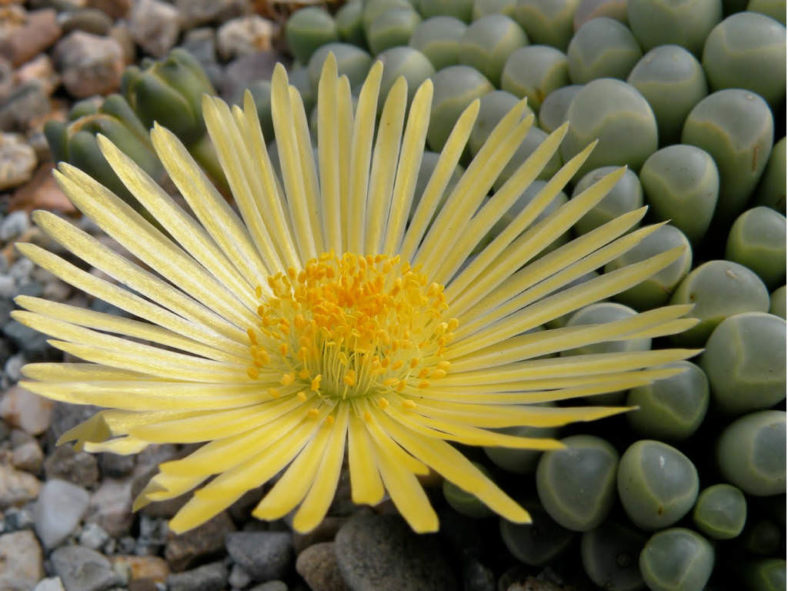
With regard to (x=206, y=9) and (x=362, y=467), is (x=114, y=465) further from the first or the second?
(x=206, y=9)

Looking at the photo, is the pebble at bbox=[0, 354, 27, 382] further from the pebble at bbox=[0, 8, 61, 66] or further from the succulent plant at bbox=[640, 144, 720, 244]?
the succulent plant at bbox=[640, 144, 720, 244]

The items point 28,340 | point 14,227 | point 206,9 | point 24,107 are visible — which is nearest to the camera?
point 28,340

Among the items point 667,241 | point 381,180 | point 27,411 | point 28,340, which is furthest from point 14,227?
point 667,241

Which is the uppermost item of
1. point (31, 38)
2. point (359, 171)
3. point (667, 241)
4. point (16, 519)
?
point (667, 241)

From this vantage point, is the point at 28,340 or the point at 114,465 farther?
the point at 28,340

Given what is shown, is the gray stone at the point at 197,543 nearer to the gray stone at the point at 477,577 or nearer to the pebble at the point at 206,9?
the gray stone at the point at 477,577

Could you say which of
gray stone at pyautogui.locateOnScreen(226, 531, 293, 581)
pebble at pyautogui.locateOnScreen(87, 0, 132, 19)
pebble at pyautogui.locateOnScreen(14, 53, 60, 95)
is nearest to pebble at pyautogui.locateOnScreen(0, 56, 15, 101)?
pebble at pyautogui.locateOnScreen(14, 53, 60, 95)

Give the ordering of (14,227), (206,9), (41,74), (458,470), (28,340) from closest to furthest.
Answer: (458,470) < (28,340) < (14,227) < (41,74) < (206,9)
